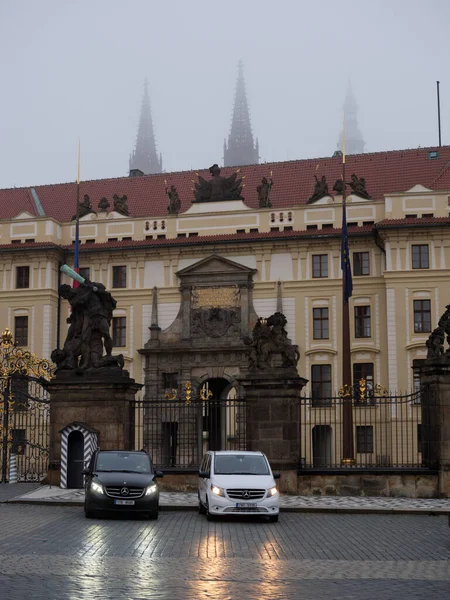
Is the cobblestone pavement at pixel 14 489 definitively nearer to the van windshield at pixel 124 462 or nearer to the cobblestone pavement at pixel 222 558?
the van windshield at pixel 124 462

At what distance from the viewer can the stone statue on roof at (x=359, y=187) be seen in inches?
2064

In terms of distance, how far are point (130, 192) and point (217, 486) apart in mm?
42027

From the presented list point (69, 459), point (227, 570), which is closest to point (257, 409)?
point (69, 459)

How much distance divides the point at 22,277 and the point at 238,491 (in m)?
37.3

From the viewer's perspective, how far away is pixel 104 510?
2012cm

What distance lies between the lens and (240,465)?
2148cm

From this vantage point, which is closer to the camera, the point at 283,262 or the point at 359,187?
the point at 283,262

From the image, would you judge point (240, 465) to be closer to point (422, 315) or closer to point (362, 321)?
point (422, 315)

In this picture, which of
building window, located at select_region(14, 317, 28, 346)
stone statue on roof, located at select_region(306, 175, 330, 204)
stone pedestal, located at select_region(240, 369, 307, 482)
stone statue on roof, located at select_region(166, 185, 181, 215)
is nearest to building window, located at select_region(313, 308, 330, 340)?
stone statue on roof, located at select_region(306, 175, 330, 204)

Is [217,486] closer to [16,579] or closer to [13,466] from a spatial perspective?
[16,579]

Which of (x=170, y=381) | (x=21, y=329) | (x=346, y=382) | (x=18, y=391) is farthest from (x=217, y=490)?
(x=21, y=329)

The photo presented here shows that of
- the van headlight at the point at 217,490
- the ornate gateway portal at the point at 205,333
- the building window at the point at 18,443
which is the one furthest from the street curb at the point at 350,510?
the ornate gateway portal at the point at 205,333

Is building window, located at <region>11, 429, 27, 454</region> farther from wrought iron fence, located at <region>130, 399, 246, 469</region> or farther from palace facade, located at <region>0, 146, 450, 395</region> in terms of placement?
palace facade, located at <region>0, 146, 450, 395</region>

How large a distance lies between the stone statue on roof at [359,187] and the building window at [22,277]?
1920cm
